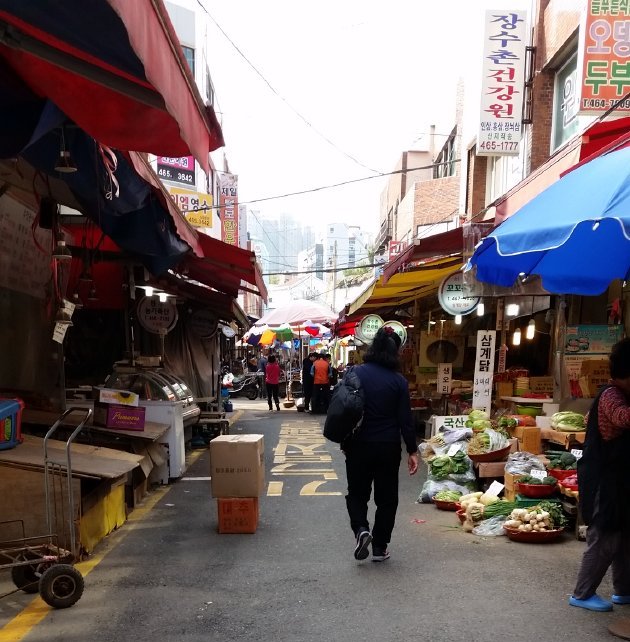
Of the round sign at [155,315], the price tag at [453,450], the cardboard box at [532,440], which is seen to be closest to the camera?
the cardboard box at [532,440]

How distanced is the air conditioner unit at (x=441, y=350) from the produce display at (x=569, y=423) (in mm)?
6933

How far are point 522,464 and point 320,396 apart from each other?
1287cm

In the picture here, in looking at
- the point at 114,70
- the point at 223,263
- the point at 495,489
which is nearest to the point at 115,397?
the point at 223,263

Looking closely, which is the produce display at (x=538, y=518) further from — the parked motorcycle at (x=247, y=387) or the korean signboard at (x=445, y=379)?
the parked motorcycle at (x=247, y=387)

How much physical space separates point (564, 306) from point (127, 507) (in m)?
6.63

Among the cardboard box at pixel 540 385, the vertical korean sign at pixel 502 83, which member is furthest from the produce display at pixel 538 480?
the vertical korean sign at pixel 502 83

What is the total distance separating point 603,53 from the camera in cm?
910

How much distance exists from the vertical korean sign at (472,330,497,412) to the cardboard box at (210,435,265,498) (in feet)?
14.0

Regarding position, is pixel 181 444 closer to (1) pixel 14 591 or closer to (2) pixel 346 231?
(1) pixel 14 591

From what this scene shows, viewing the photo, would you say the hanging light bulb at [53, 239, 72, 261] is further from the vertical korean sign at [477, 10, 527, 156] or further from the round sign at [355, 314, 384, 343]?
the round sign at [355, 314, 384, 343]

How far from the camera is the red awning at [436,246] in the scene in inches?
371

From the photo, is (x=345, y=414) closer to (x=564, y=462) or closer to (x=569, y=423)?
(x=564, y=462)

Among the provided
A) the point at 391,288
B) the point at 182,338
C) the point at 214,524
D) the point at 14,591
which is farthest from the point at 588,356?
the point at 182,338

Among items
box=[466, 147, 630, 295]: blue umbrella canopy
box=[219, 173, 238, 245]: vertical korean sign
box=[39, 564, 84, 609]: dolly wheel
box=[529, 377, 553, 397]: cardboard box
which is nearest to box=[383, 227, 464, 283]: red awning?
box=[529, 377, 553, 397]: cardboard box
